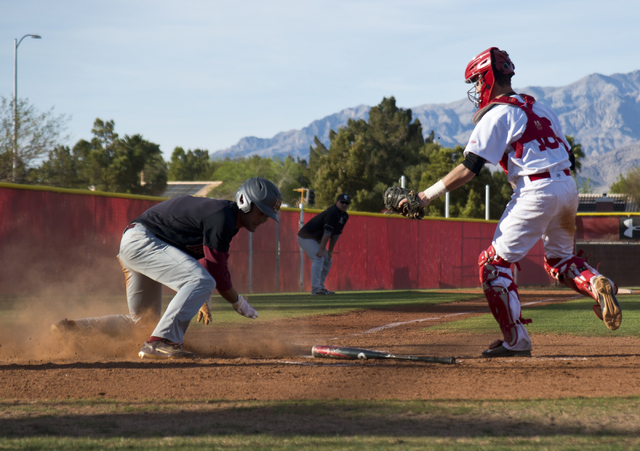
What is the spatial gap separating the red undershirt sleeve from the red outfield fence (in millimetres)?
6985

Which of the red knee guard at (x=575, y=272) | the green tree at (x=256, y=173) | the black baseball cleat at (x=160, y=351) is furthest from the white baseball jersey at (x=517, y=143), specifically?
the green tree at (x=256, y=173)

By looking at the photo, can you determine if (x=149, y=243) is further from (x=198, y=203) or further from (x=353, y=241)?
(x=353, y=241)

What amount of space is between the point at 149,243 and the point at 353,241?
44.3ft

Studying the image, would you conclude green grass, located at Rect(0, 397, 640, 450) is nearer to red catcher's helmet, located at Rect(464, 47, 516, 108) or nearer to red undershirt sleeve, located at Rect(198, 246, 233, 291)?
red undershirt sleeve, located at Rect(198, 246, 233, 291)

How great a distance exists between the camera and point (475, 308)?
10109 millimetres

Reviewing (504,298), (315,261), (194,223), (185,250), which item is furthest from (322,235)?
(504,298)

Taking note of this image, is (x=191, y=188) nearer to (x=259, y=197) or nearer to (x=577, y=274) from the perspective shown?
(x=259, y=197)

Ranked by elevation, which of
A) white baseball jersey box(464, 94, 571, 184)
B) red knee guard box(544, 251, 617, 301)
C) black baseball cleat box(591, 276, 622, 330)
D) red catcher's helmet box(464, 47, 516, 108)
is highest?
red catcher's helmet box(464, 47, 516, 108)

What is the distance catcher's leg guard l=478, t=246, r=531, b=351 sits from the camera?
4.44 m

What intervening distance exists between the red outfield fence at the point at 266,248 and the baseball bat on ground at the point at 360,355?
294 inches

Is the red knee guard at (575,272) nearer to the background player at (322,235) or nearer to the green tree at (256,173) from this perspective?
the background player at (322,235)

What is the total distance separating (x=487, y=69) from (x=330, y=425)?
306 cm

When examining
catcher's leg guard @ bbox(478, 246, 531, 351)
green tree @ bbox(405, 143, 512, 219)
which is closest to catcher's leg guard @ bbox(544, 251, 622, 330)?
catcher's leg guard @ bbox(478, 246, 531, 351)

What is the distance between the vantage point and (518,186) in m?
4.45
